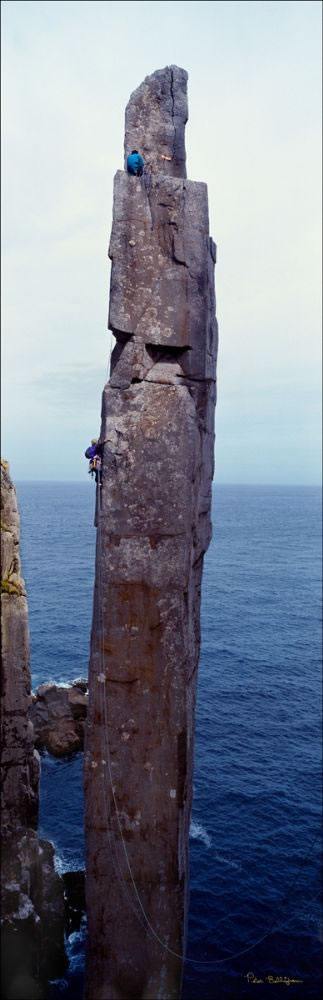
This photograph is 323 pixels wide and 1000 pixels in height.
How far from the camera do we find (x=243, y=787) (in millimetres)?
34312

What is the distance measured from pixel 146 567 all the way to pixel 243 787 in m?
25.2

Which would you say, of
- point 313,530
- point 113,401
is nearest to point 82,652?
point 113,401

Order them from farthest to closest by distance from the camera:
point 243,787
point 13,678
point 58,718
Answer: point 58,718, point 243,787, point 13,678

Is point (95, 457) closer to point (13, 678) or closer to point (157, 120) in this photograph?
point (13, 678)

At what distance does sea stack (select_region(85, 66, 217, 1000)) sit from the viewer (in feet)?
45.3

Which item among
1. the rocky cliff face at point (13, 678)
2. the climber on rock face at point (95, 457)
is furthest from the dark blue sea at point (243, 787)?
the climber on rock face at point (95, 457)

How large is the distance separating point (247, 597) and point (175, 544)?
62.3m

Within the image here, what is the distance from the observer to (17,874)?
47.6 ft

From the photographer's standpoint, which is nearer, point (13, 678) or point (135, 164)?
point (135, 164)

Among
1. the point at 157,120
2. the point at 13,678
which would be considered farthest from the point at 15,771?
the point at 157,120

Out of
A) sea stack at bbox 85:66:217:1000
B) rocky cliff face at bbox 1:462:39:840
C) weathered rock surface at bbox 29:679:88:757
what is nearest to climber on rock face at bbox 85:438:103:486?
sea stack at bbox 85:66:217:1000

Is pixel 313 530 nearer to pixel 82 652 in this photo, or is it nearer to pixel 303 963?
pixel 82 652

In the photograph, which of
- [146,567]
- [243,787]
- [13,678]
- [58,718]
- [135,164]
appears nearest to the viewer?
[135,164]

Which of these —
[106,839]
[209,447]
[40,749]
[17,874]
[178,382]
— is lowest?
[40,749]
